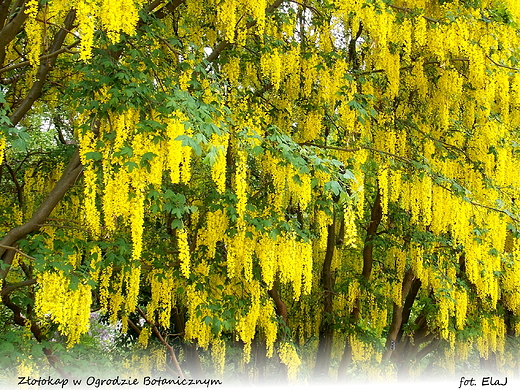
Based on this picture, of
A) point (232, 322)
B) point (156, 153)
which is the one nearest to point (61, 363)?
point (232, 322)

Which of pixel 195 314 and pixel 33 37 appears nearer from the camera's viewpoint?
pixel 33 37

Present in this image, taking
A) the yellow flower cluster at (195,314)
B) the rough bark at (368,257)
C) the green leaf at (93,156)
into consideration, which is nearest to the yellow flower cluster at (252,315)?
the yellow flower cluster at (195,314)

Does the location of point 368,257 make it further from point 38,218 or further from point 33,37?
point 33,37

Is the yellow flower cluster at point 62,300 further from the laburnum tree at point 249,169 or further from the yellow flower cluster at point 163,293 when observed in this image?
the yellow flower cluster at point 163,293

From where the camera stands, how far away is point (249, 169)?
5438 millimetres

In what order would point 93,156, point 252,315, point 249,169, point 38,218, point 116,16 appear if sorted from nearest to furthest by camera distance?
point 116,16
point 93,156
point 38,218
point 252,315
point 249,169

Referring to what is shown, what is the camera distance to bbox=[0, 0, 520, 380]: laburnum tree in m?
3.62

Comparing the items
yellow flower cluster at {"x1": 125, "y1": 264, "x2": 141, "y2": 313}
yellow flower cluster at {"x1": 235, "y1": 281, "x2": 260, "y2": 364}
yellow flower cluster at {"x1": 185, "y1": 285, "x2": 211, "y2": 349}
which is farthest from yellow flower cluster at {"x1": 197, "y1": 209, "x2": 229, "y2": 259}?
yellow flower cluster at {"x1": 125, "y1": 264, "x2": 141, "y2": 313}

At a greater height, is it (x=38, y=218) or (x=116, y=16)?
(x=116, y=16)

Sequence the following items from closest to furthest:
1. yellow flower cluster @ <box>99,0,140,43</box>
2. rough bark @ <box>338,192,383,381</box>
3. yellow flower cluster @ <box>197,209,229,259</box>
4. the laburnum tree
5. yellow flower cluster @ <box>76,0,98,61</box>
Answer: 1. yellow flower cluster @ <box>76,0,98,61</box>
2. yellow flower cluster @ <box>99,0,140,43</box>
3. the laburnum tree
4. yellow flower cluster @ <box>197,209,229,259</box>
5. rough bark @ <box>338,192,383,381</box>

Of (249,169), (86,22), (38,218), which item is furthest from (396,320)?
(86,22)

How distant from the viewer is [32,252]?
3848mm

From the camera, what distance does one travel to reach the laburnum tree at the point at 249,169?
11.9ft

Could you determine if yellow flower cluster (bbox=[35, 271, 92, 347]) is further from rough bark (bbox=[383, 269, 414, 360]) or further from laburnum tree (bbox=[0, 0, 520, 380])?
rough bark (bbox=[383, 269, 414, 360])
